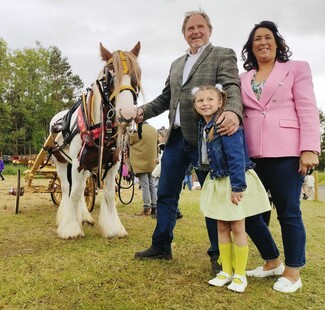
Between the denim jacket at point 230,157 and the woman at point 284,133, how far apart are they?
15 cm

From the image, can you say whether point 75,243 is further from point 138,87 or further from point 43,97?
point 43,97

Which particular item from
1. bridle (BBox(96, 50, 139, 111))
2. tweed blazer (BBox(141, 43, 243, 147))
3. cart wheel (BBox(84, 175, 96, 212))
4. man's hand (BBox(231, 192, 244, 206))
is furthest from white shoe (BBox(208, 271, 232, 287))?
cart wheel (BBox(84, 175, 96, 212))

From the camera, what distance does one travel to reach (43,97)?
4094 cm

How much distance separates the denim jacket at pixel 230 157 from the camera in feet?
7.60

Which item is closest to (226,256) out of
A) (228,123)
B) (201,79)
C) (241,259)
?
(241,259)

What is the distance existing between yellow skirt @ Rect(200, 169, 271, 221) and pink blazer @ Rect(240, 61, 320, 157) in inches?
8.7

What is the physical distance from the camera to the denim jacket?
232cm

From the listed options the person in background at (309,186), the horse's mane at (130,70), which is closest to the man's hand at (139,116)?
the horse's mane at (130,70)

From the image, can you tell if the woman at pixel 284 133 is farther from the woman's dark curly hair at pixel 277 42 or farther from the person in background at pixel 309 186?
the person in background at pixel 309 186

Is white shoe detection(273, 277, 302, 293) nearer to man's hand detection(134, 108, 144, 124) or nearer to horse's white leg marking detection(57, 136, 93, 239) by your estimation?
Answer: man's hand detection(134, 108, 144, 124)

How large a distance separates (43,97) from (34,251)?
40273 millimetres

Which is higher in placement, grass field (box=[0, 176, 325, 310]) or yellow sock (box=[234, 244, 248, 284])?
yellow sock (box=[234, 244, 248, 284])

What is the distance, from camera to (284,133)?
2.44m

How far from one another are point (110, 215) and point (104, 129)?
1160 millimetres
